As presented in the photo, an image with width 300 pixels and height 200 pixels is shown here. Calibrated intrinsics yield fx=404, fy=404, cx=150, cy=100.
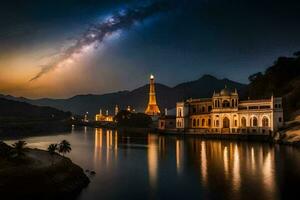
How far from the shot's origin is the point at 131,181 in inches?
1868

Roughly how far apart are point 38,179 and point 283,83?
98614 millimetres

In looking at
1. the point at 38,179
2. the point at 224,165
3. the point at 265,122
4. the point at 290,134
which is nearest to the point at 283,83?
the point at 265,122

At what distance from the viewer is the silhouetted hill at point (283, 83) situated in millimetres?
104081

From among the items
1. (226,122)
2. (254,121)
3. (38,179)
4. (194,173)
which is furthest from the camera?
(226,122)

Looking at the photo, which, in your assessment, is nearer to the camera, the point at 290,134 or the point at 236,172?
the point at 236,172

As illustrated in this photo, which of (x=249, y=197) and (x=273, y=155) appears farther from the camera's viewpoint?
(x=273, y=155)

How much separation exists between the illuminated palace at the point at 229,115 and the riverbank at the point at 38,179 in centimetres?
6858

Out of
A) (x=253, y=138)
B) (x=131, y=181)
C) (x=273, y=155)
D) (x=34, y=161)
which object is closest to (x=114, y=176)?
(x=131, y=181)

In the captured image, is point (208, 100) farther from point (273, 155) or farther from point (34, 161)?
point (34, 161)

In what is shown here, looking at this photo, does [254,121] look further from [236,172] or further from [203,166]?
[236,172]

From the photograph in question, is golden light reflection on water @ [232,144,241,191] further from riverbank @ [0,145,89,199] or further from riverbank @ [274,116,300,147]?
riverbank @ [274,116,300,147]

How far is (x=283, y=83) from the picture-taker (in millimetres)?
120750

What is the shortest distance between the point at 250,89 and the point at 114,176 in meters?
95.5

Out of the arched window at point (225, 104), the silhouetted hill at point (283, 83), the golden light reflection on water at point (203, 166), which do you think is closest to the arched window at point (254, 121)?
the silhouetted hill at point (283, 83)
